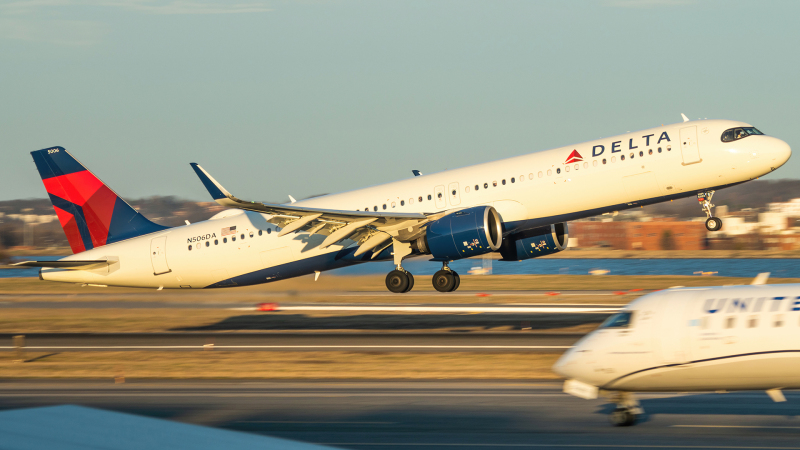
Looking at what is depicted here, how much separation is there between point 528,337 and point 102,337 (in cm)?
2187

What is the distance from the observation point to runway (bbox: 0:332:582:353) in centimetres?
3120

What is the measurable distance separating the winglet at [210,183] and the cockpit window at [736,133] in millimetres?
18460

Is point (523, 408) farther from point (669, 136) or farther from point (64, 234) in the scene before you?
point (64, 234)

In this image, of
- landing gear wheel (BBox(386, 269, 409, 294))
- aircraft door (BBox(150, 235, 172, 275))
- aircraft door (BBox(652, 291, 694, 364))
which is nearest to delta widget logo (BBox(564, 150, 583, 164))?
landing gear wheel (BBox(386, 269, 409, 294))

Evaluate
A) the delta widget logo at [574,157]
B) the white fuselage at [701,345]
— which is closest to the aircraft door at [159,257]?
the delta widget logo at [574,157]

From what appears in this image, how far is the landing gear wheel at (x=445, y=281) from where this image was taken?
31594mm

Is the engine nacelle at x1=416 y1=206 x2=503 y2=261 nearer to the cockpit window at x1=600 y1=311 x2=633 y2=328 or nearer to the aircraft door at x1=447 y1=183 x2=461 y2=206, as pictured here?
the aircraft door at x1=447 y1=183 x2=461 y2=206

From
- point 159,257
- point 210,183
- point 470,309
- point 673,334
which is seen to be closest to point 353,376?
point 210,183

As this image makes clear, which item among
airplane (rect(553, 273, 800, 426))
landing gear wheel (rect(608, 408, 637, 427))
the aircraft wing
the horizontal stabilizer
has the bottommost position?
landing gear wheel (rect(608, 408, 637, 427))

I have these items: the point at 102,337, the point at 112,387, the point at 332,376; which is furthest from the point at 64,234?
the point at 332,376

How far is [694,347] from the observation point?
636 inches

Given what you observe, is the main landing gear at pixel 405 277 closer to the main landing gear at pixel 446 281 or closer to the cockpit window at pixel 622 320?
the main landing gear at pixel 446 281

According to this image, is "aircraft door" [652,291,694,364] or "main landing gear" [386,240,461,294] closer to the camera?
"aircraft door" [652,291,694,364]

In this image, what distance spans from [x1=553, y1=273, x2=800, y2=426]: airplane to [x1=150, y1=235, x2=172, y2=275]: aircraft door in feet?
75.7
